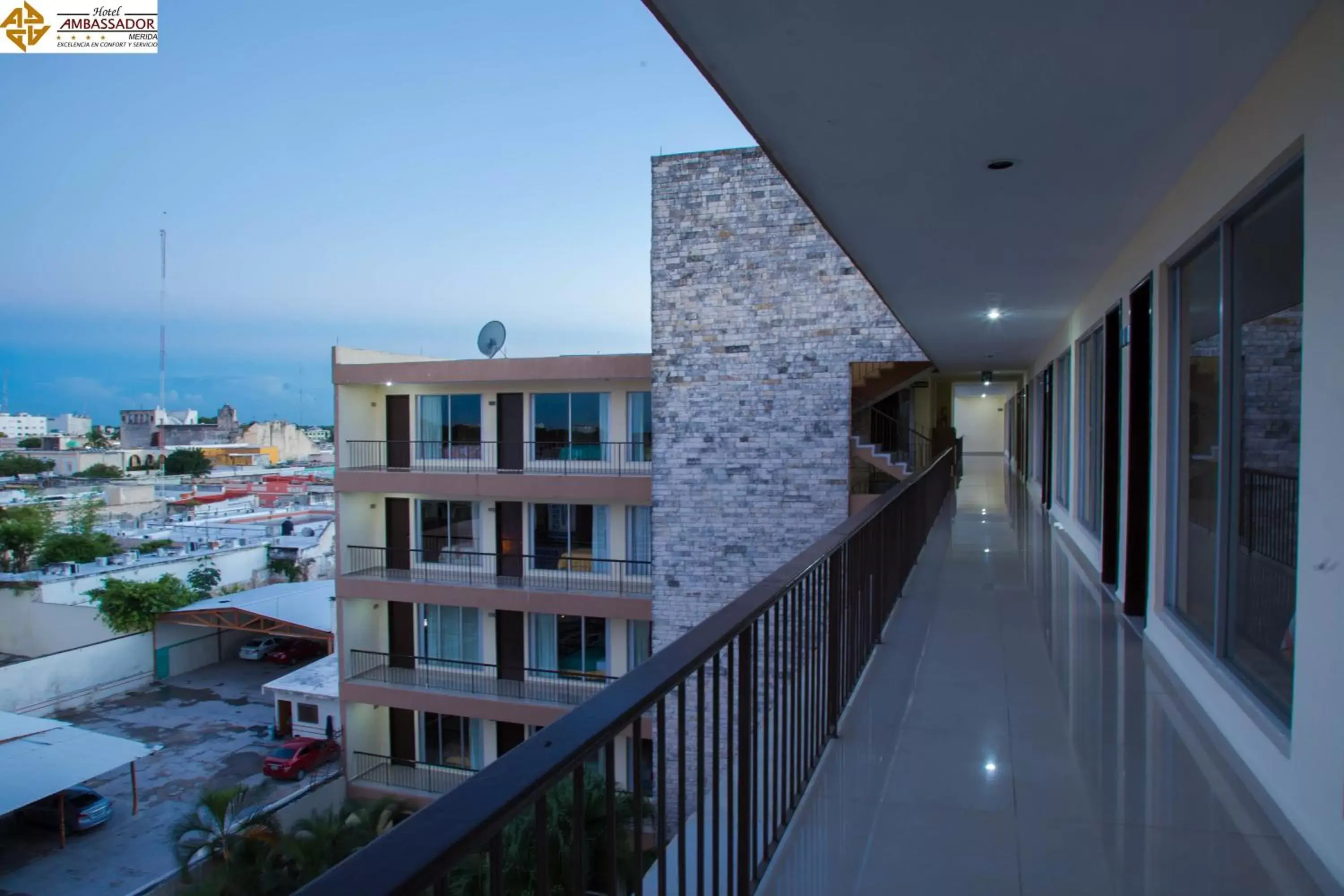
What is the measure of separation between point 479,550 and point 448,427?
253 cm

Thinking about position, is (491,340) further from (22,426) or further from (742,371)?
(22,426)

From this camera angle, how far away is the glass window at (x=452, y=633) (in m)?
14.9

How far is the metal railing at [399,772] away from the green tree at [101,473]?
1955 inches

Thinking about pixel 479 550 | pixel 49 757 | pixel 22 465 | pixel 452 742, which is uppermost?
pixel 22 465

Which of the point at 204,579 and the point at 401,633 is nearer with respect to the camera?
the point at 401,633

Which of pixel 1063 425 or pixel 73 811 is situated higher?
pixel 1063 425

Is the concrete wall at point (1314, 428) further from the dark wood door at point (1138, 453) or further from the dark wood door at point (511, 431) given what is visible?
the dark wood door at point (511, 431)

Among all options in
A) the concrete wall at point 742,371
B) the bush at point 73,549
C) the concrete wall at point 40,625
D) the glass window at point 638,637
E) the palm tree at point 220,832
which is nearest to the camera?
the palm tree at point 220,832

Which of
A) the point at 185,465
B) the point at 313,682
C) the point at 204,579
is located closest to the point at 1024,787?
the point at 313,682

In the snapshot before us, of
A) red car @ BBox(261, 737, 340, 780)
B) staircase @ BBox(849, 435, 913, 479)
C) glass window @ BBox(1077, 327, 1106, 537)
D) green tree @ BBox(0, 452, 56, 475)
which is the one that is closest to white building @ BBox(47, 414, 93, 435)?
green tree @ BBox(0, 452, 56, 475)

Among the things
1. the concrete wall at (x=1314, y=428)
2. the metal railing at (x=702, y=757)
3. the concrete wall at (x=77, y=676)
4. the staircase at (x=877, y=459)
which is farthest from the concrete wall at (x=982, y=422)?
the concrete wall at (x=1314, y=428)

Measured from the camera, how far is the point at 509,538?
14953mm

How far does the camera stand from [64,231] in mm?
68250

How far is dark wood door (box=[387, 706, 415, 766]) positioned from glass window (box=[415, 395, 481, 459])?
503 cm
